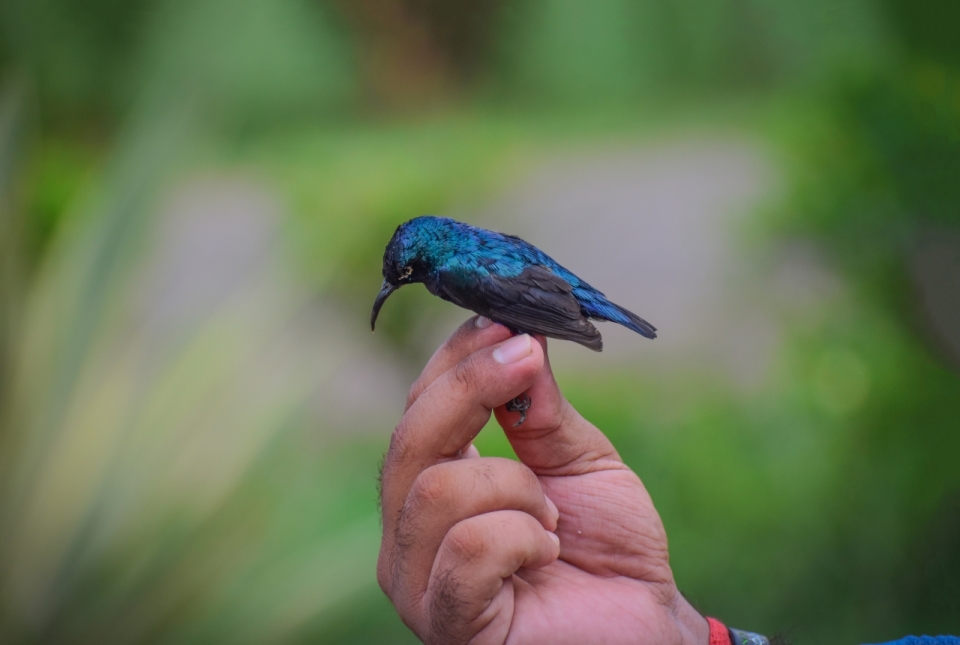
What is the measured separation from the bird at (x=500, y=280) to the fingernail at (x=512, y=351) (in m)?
0.12

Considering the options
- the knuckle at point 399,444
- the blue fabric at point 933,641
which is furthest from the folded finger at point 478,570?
the blue fabric at point 933,641

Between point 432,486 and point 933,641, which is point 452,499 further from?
point 933,641

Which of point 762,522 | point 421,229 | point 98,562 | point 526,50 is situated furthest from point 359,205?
point 762,522

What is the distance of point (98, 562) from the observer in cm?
188

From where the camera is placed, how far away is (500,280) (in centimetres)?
125

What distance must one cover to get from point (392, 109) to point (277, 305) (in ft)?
2.13

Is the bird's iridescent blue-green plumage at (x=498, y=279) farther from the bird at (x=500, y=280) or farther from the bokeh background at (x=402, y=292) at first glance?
the bokeh background at (x=402, y=292)

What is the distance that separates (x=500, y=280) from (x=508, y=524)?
0.42 meters

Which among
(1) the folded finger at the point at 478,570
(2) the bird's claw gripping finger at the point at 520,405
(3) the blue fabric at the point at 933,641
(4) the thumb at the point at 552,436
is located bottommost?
(3) the blue fabric at the point at 933,641

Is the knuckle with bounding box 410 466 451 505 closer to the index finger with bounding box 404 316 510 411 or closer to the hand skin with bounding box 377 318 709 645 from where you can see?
the hand skin with bounding box 377 318 709 645

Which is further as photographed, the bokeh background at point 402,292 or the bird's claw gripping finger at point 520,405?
the bokeh background at point 402,292

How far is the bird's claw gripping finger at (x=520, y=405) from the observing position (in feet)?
3.75

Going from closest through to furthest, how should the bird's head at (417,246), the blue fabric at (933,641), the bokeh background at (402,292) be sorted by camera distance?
the bird's head at (417,246), the blue fabric at (933,641), the bokeh background at (402,292)

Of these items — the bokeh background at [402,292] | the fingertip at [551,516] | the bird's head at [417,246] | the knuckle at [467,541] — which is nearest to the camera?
the knuckle at [467,541]
